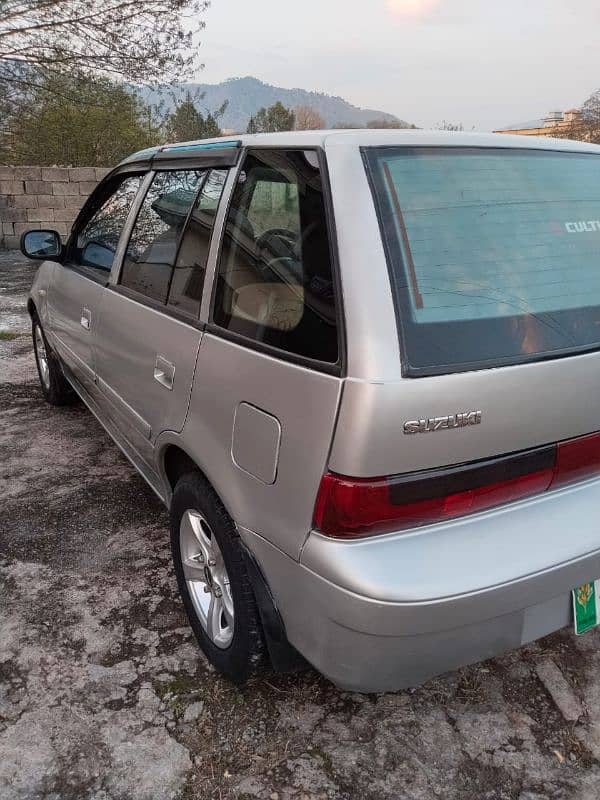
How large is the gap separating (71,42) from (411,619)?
14460 millimetres

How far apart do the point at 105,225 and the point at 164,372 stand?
1.35m

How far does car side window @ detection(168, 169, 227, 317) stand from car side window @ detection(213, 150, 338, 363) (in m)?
0.12

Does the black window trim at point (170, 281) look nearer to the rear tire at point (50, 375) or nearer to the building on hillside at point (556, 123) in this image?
the rear tire at point (50, 375)

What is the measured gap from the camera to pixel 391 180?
1634mm

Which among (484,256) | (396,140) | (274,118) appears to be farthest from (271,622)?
(274,118)

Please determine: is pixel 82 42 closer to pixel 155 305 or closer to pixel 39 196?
pixel 39 196

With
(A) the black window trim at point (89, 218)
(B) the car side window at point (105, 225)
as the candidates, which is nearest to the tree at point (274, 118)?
(A) the black window trim at point (89, 218)

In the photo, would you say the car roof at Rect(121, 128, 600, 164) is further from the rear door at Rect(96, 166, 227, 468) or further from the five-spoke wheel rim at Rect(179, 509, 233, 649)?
the five-spoke wheel rim at Rect(179, 509, 233, 649)

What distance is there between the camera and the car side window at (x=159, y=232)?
2348 mm

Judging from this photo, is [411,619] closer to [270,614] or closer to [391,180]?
[270,614]

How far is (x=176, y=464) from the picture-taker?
2322mm

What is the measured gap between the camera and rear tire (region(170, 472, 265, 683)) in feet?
6.08

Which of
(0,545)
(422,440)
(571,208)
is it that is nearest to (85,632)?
(0,545)

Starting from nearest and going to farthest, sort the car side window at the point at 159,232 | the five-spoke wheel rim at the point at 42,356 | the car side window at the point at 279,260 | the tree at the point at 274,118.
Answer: the car side window at the point at 279,260 < the car side window at the point at 159,232 < the five-spoke wheel rim at the point at 42,356 < the tree at the point at 274,118
